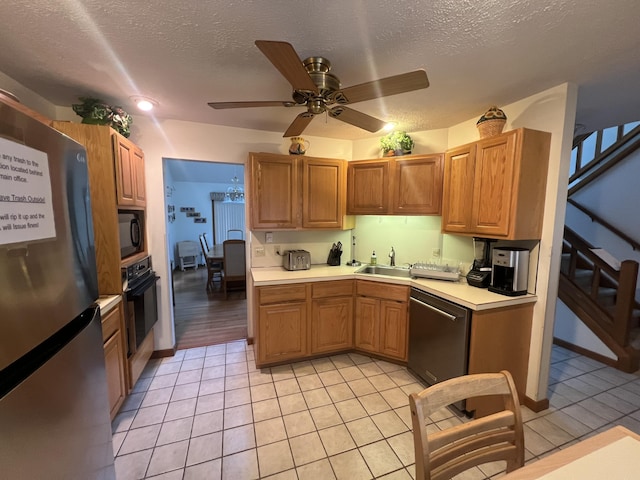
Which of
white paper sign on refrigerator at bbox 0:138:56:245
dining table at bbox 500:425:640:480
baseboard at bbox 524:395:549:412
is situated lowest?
baseboard at bbox 524:395:549:412

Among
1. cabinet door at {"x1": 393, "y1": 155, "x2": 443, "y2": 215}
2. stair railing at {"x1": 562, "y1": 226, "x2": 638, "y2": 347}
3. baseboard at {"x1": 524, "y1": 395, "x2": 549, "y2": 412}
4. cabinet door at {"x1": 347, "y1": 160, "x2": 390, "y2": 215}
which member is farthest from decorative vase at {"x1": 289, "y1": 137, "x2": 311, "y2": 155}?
stair railing at {"x1": 562, "y1": 226, "x2": 638, "y2": 347}

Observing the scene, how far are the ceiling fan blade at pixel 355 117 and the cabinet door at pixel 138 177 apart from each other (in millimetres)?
1772

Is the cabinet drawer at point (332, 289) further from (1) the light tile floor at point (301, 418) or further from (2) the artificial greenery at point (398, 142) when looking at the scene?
(2) the artificial greenery at point (398, 142)

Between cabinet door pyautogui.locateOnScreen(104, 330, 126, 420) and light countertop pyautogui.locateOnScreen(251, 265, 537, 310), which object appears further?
light countertop pyautogui.locateOnScreen(251, 265, 537, 310)

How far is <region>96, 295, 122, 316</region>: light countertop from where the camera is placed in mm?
1717

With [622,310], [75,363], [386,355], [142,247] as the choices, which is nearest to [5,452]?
[75,363]

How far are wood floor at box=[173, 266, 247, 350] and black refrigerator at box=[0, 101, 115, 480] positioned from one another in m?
2.24

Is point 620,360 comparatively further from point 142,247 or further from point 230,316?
point 142,247

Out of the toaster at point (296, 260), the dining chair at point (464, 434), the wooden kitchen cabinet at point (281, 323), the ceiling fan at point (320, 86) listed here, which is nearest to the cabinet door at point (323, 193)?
the toaster at point (296, 260)

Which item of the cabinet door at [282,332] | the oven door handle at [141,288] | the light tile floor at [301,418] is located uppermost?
the oven door handle at [141,288]

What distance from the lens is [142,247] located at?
2.58 metres

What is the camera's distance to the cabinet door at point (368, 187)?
2.87m

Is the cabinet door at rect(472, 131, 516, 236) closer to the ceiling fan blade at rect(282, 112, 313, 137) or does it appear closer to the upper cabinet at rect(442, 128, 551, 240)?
the upper cabinet at rect(442, 128, 551, 240)

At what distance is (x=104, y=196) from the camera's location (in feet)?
6.32
